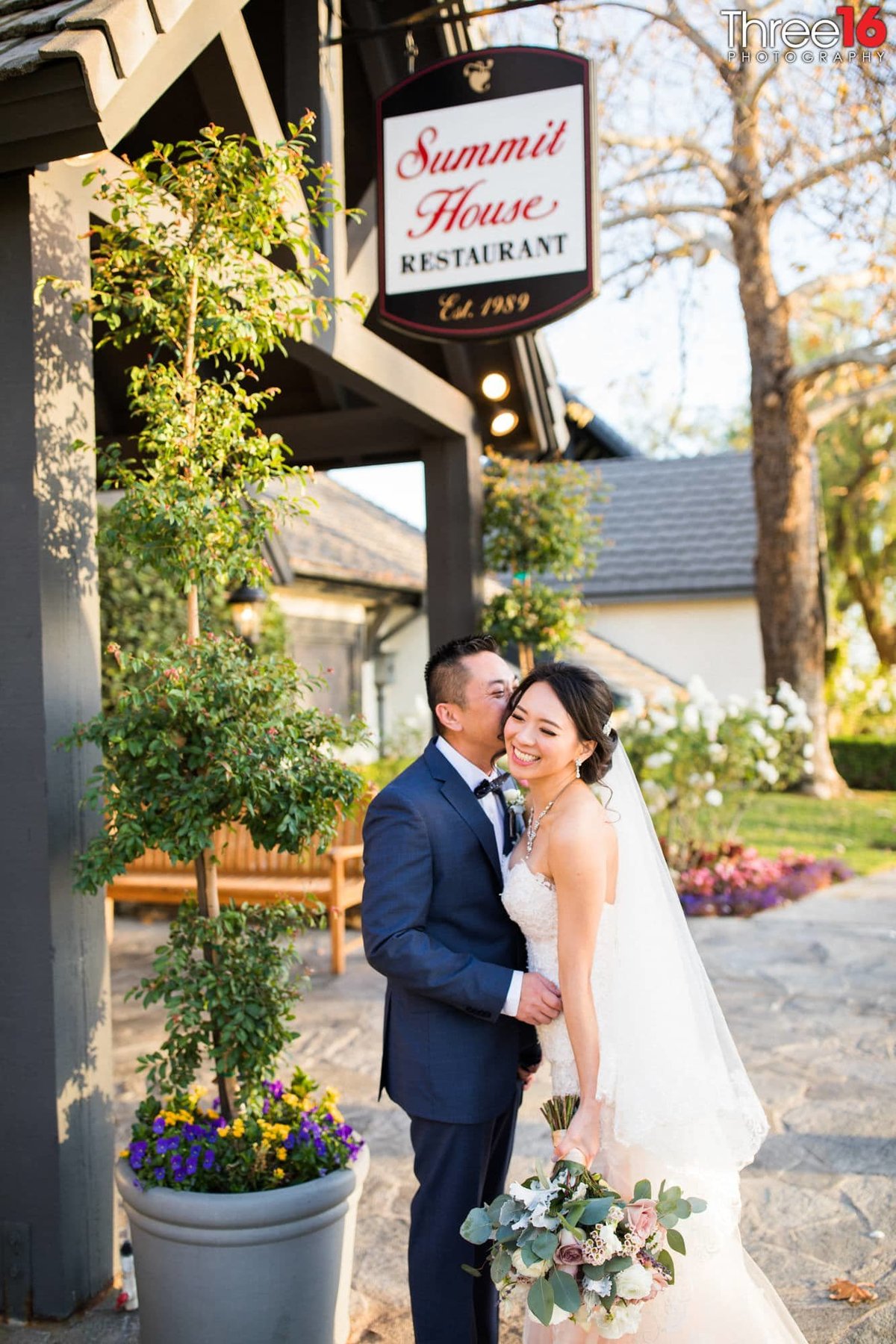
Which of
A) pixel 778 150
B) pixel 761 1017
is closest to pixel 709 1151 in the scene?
pixel 761 1017

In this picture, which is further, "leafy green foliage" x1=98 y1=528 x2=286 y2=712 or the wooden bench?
"leafy green foliage" x1=98 y1=528 x2=286 y2=712

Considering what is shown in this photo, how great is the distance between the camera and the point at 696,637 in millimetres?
21281

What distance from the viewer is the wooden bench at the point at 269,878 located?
290 inches

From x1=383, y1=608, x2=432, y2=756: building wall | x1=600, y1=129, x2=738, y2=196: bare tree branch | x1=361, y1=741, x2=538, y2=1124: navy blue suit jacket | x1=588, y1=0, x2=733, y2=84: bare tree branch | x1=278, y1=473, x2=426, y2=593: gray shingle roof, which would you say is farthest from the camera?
x1=383, y1=608, x2=432, y2=756: building wall

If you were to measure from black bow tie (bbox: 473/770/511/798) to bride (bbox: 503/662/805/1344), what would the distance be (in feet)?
0.45

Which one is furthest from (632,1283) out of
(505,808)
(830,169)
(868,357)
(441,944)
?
(868,357)

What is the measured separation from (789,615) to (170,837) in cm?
1323

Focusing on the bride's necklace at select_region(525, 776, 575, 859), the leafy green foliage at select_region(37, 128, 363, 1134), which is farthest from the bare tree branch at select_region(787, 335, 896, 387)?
the bride's necklace at select_region(525, 776, 575, 859)

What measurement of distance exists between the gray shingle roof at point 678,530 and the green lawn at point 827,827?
18.3 ft

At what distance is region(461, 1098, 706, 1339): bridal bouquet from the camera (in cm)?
234

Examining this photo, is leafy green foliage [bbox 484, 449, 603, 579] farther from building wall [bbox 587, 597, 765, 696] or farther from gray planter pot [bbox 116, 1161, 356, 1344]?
building wall [bbox 587, 597, 765, 696]

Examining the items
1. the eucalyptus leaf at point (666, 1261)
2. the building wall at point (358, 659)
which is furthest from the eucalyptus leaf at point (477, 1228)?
the building wall at point (358, 659)

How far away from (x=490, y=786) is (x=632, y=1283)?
118cm

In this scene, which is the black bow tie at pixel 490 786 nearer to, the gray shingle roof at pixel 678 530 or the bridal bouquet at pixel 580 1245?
the bridal bouquet at pixel 580 1245
